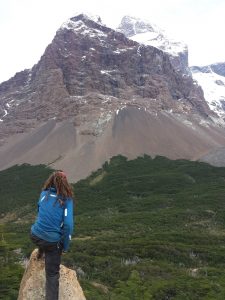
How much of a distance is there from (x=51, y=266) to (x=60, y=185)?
2176mm

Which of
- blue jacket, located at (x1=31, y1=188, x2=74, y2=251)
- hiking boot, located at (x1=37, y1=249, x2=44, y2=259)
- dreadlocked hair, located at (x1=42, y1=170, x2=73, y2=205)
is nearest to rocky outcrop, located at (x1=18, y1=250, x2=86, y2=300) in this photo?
hiking boot, located at (x1=37, y1=249, x2=44, y2=259)

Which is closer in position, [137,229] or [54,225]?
[54,225]

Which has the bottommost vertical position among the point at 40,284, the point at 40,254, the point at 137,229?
the point at 137,229

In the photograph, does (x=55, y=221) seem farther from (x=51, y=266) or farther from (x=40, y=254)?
(x=40, y=254)

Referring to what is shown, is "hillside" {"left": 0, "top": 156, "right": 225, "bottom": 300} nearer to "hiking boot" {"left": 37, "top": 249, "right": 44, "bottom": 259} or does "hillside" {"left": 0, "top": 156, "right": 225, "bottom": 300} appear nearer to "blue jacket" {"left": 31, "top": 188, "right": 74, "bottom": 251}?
"hiking boot" {"left": 37, "top": 249, "right": 44, "bottom": 259}

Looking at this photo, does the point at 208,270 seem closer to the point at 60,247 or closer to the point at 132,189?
the point at 60,247

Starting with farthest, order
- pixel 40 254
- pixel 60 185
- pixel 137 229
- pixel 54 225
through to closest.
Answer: pixel 137 229, pixel 40 254, pixel 60 185, pixel 54 225

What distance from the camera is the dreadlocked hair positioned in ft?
42.5

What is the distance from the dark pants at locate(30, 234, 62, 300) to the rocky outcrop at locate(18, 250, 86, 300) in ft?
2.92

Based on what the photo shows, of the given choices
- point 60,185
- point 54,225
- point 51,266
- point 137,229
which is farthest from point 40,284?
point 137,229

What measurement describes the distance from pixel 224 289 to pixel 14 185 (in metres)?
144

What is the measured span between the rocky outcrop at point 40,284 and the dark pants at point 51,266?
2.92 ft

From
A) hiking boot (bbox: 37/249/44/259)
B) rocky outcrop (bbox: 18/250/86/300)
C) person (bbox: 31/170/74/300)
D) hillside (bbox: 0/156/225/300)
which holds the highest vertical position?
person (bbox: 31/170/74/300)

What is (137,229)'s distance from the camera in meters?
86.4
